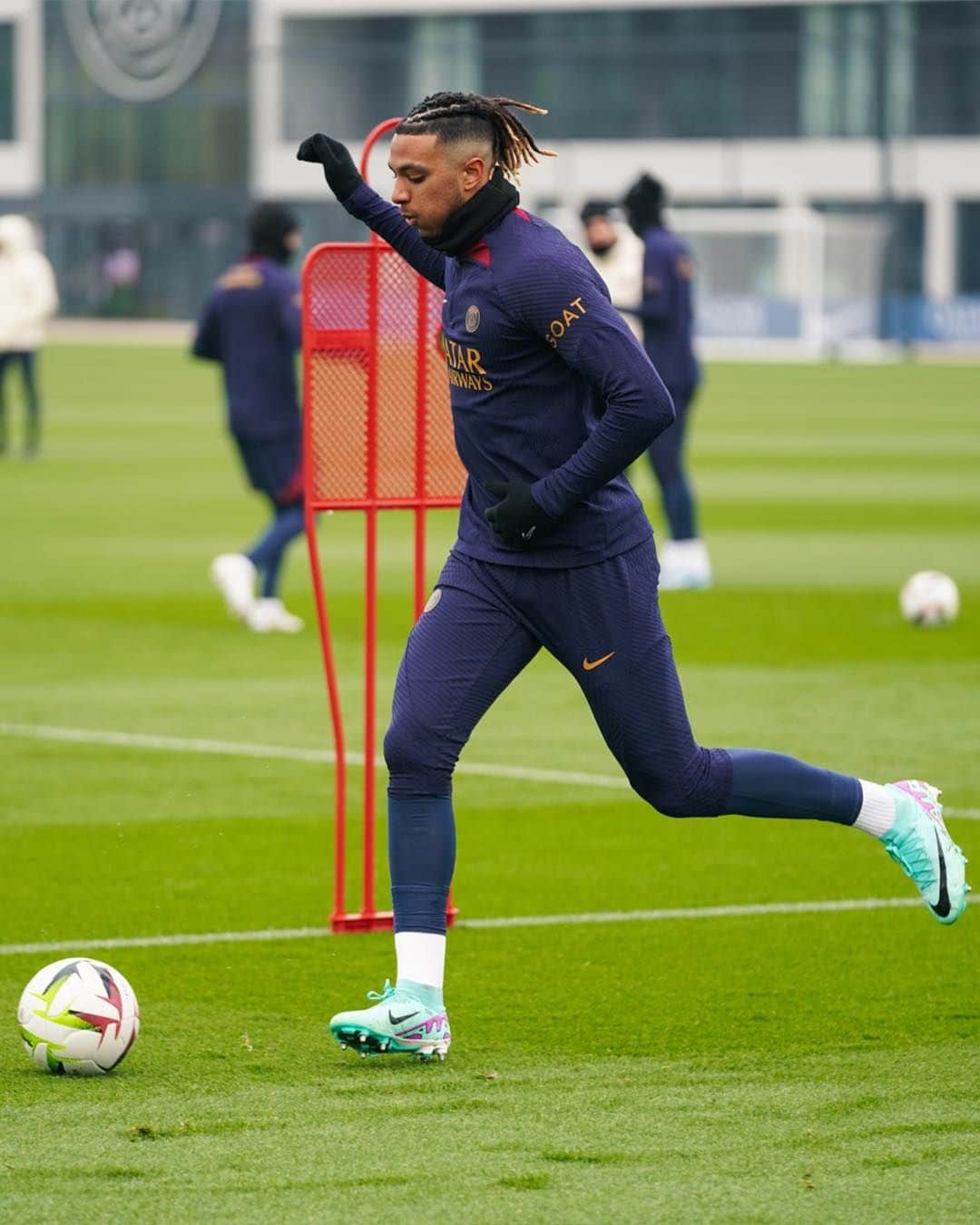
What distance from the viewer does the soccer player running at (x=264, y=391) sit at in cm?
1506

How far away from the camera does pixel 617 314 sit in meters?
5.96

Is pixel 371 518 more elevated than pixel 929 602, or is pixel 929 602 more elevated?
pixel 371 518

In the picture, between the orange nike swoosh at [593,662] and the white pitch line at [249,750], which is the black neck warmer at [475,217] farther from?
the white pitch line at [249,750]

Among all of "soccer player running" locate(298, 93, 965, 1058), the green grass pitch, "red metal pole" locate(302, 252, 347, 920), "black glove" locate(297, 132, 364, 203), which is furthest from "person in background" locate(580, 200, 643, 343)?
"soccer player running" locate(298, 93, 965, 1058)

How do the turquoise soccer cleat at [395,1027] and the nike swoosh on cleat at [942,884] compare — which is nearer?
the turquoise soccer cleat at [395,1027]

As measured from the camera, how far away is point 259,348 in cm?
1518

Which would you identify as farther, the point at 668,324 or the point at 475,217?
the point at 668,324

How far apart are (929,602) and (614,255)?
3819 mm

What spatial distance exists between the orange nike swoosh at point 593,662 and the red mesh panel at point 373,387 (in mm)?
1541

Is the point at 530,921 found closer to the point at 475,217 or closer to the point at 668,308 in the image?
the point at 475,217

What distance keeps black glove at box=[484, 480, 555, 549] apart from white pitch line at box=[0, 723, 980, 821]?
4.44 metres

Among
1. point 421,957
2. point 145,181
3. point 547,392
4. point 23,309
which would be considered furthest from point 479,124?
point 145,181

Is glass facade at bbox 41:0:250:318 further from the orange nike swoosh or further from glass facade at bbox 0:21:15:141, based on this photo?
the orange nike swoosh

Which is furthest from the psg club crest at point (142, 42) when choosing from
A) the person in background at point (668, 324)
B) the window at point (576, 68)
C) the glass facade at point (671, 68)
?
the person in background at point (668, 324)
